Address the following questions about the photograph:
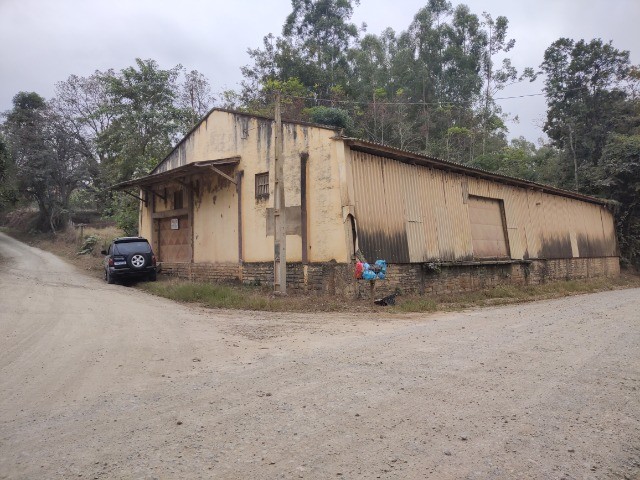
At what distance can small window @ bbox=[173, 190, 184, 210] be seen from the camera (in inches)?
732

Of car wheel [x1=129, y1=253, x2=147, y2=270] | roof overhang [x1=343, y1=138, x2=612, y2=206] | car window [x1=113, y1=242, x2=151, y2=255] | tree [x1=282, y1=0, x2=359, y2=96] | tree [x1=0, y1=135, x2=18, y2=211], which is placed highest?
tree [x1=282, y1=0, x2=359, y2=96]

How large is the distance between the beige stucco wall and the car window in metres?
1.81

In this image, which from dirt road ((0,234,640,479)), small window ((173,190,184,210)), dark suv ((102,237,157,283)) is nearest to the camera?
dirt road ((0,234,640,479))

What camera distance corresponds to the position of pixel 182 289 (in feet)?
44.6

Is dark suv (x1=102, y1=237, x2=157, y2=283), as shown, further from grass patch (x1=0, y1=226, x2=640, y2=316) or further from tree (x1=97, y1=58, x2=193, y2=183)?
tree (x1=97, y1=58, x2=193, y2=183)

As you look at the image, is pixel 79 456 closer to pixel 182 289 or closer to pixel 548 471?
pixel 548 471

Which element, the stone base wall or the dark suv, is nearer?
the stone base wall

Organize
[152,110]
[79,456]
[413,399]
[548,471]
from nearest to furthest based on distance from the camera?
[548,471] → [79,456] → [413,399] → [152,110]

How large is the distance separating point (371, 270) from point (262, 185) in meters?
5.14

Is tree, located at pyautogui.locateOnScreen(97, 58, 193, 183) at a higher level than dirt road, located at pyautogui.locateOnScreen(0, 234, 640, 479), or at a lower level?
higher

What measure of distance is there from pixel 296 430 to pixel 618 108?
108 feet

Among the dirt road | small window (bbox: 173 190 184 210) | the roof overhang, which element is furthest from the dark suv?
the roof overhang

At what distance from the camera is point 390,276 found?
1309 centimetres

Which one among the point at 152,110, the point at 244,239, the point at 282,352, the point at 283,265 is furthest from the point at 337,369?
the point at 152,110
